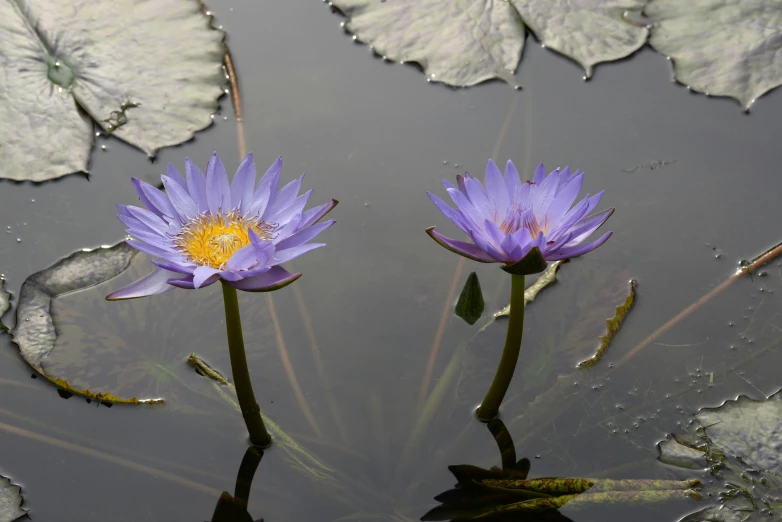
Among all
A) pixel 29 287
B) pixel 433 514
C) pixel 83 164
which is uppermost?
pixel 83 164

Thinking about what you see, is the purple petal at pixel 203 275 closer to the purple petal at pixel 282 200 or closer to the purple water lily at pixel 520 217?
the purple petal at pixel 282 200

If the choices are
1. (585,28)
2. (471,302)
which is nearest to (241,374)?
(471,302)

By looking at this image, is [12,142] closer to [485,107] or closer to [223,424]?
[223,424]

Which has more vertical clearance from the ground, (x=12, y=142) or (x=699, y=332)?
(x=12, y=142)

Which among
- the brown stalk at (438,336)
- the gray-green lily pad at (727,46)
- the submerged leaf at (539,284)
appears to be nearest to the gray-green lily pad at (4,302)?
the brown stalk at (438,336)

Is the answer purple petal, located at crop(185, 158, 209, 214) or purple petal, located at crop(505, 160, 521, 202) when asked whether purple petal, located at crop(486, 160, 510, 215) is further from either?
purple petal, located at crop(185, 158, 209, 214)

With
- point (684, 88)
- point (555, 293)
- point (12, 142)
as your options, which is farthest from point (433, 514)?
point (684, 88)
